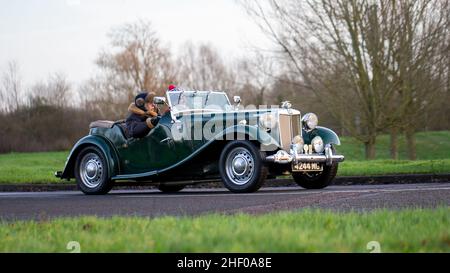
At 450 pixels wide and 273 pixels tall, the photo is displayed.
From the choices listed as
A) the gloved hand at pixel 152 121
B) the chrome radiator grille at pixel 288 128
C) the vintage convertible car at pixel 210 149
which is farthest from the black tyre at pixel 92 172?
the chrome radiator grille at pixel 288 128

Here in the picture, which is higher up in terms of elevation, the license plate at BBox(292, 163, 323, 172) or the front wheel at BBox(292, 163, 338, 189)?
the license plate at BBox(292, 163, 323, 172)

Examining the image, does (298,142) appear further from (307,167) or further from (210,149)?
(210,149)

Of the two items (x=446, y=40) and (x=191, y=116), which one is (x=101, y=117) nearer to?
(x=446, y=40)

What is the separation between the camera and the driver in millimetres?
13430

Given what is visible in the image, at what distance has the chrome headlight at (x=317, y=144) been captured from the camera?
1272 cm

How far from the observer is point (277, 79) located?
2838 centimetres

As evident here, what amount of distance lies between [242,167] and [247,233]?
20.4ft

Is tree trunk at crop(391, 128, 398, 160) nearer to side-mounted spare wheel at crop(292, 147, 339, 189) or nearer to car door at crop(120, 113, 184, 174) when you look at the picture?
side-mounted spare wheel at crop(292, 147, 339, 189)

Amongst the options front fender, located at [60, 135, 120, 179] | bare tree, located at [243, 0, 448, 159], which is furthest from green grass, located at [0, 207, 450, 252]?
bare tree, located at [243, 0, 448, 159]

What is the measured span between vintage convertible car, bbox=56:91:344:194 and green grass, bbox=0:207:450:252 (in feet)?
14.7

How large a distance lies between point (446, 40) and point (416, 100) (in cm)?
295

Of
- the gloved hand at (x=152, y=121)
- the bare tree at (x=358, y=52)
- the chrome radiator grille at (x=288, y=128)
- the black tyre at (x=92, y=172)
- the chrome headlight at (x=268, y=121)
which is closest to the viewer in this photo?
the chrome headlight at (x=268, y=121)

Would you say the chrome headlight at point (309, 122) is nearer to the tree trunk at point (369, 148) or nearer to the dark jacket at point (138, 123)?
the dark jacket at point (138, 123)
